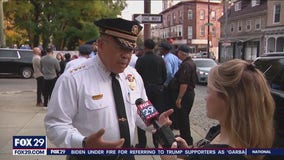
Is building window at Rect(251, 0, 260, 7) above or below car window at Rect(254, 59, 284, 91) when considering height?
above

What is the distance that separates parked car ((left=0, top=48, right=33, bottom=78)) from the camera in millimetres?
19484

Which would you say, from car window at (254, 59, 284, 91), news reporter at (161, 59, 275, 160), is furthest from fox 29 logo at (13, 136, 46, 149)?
car window at (254, 59, 284, 91)

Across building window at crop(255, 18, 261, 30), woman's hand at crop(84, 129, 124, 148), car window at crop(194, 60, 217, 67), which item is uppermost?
building window at crop(255, 18, 261, 30)

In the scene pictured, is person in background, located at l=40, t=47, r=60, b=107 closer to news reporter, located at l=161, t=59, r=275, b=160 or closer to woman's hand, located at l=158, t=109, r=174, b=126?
woman's hand, located at l=158, t=109, r=174, b=126

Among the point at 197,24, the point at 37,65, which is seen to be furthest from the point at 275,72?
the point at 197,24

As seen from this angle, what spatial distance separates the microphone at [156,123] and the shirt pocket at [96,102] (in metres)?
0.23

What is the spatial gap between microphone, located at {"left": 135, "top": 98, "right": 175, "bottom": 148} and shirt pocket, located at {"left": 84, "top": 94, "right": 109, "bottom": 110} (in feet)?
0.75

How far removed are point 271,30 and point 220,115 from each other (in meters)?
40.5

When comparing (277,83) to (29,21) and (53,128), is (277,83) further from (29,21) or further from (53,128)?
(29,21)

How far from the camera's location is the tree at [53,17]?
2606cm

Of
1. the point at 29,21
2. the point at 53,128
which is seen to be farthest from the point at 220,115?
the point at 29,21

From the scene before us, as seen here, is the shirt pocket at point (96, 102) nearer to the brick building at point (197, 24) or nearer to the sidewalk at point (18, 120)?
the sidewalk at point (18, 120)

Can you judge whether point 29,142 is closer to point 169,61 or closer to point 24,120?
point 169,61

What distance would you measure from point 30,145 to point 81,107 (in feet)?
1.47
